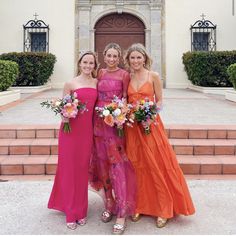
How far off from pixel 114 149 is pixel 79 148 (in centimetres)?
31

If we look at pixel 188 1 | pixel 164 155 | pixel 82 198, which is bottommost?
pixel 82 198

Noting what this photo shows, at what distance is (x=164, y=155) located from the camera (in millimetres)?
2869

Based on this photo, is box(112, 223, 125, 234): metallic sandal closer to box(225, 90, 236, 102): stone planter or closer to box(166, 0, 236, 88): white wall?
box(225, 90, 236, 102): stone planter

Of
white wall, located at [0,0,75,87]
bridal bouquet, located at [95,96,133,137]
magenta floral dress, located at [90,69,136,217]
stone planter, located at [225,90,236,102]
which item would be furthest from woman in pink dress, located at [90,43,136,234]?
white wall, located at [0,0,75,87]

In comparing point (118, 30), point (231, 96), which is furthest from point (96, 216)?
point (118, 30)

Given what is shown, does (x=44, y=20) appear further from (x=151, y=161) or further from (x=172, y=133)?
(x=151, y=161)

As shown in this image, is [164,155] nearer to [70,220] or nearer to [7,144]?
[70,220]

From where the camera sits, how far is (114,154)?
2.80 m

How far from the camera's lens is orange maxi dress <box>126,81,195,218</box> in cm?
282

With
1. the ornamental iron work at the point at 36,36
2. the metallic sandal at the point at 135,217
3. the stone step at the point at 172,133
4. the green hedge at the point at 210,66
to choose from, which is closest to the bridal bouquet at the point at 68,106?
the metallic sandal at the point at 135,217

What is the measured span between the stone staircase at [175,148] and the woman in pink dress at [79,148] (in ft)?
4.67

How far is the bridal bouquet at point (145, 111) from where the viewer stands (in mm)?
2645

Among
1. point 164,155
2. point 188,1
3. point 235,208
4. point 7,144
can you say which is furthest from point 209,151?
point 188,1

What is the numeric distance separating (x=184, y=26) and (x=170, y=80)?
226cm
